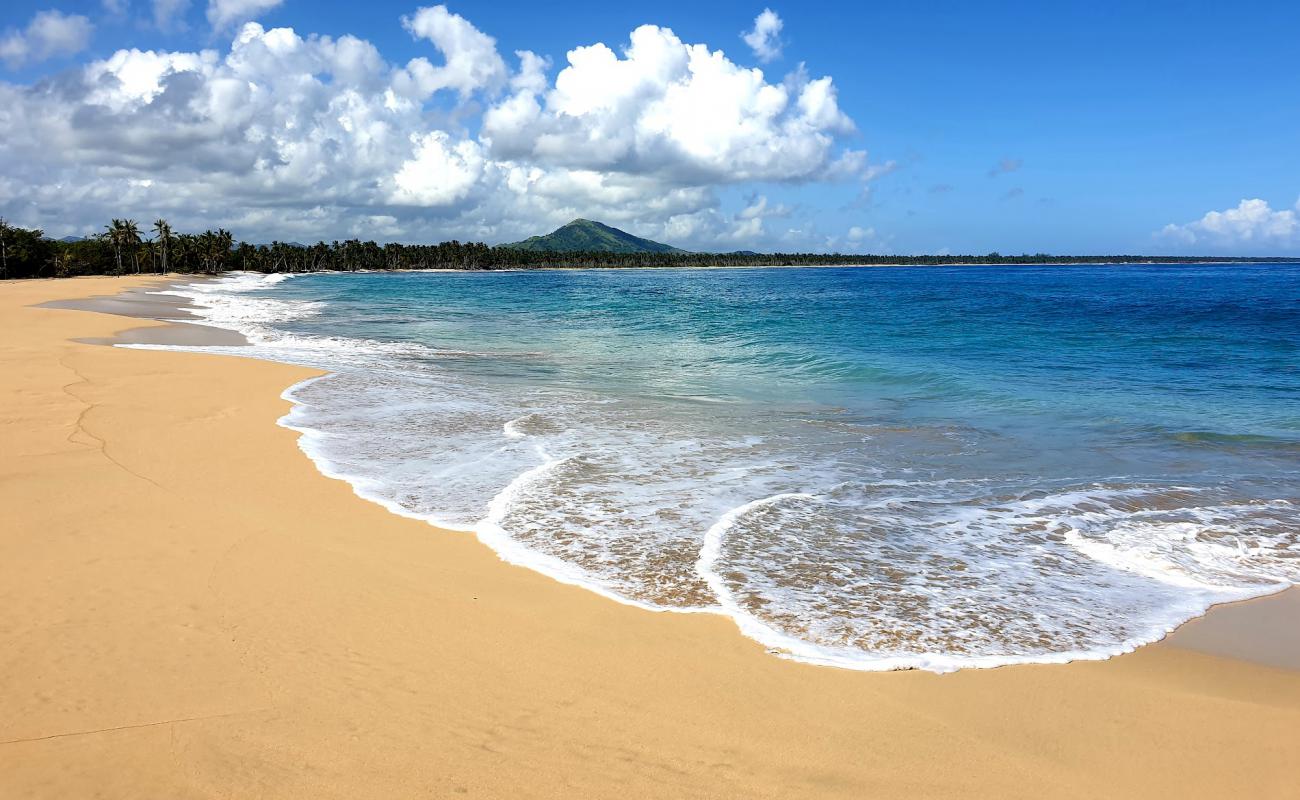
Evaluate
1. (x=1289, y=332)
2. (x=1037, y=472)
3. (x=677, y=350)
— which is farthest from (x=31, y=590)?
(x=1289, y=332)

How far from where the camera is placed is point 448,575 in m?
5.82

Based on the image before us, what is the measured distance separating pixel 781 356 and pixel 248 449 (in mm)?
17624

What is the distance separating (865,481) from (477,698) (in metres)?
6.10

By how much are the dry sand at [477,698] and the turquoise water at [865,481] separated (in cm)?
47

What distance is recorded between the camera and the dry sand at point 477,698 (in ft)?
11.5

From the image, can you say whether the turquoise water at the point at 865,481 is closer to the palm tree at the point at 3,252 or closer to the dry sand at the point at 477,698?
the dry sand at the point at 477,698

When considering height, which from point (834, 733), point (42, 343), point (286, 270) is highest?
point (286, 270)

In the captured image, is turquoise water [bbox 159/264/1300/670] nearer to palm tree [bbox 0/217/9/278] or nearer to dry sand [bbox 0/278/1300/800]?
dry sand [bbox 0/278/1300/800]

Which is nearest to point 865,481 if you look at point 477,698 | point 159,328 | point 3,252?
point 477,698

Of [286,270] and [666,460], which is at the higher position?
[286,270]

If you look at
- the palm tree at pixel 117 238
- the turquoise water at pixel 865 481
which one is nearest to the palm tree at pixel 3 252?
the palm tree at pixel 117 238

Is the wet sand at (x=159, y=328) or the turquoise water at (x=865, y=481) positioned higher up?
the wet sand at (x=159, y=328)

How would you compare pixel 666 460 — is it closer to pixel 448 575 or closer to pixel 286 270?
pixel 448 575

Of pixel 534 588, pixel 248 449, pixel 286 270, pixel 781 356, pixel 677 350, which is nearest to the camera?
pixel 534 588
